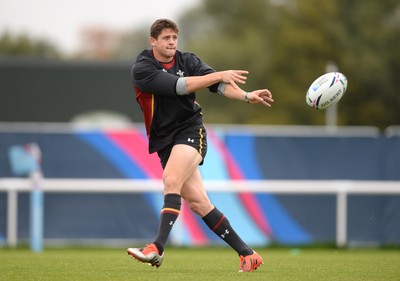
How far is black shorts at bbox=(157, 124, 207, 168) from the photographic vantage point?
26.8 feet

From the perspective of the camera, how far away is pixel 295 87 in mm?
52219

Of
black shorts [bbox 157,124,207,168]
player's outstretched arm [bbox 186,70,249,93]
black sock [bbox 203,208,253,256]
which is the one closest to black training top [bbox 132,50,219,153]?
black shorts [bbox 157,124,207,168]

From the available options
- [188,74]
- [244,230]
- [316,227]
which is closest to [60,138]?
[244,230]

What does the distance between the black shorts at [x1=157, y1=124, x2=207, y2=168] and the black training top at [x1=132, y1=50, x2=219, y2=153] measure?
5cm

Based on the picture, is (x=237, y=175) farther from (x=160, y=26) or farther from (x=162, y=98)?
(x=160, y=26)

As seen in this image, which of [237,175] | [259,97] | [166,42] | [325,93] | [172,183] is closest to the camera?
[259,97]

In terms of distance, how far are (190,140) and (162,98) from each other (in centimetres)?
46

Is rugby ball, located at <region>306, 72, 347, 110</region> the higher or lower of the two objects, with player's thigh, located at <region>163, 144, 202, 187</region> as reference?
higher

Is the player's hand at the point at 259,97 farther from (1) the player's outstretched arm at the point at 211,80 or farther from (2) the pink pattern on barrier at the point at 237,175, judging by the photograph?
(2) the pink pattern on barrier at the point at 237,175

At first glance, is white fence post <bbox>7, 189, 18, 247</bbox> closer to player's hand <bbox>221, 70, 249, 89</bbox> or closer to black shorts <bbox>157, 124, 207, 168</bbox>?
black shorts <bbox>157, 124, 207, 168</bbox>

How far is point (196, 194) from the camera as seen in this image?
27.0 ft

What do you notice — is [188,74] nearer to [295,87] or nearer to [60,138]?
[60,138]

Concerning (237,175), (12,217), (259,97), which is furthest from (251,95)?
(12,217)

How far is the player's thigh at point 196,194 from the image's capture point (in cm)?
822
